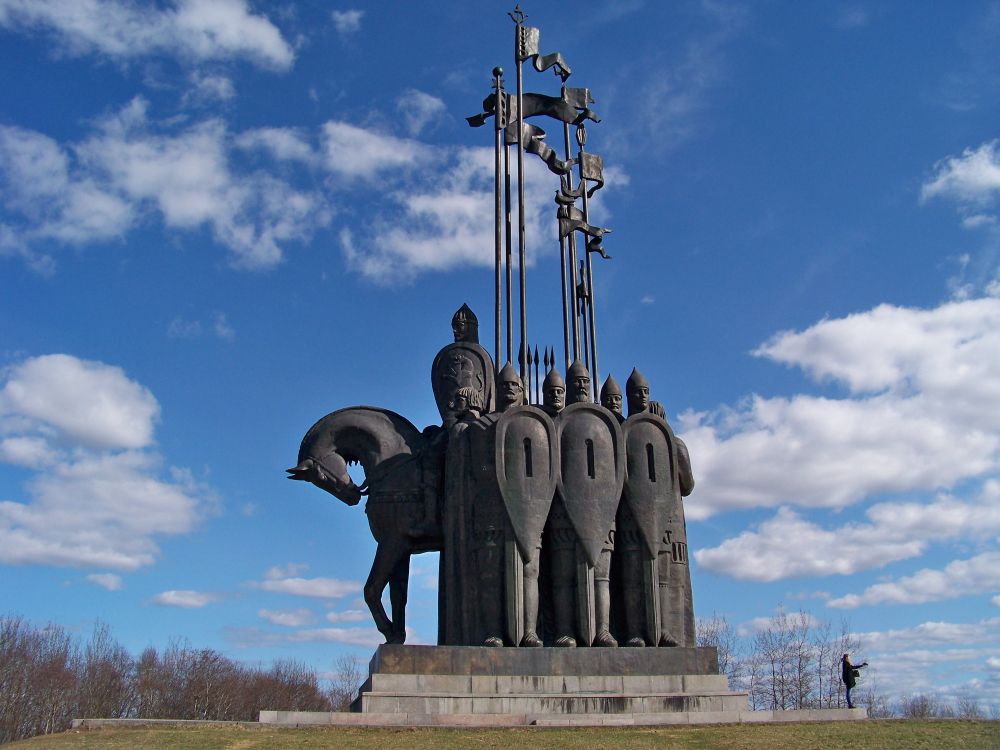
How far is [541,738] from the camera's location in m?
12.8

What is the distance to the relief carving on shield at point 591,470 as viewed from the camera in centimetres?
1641

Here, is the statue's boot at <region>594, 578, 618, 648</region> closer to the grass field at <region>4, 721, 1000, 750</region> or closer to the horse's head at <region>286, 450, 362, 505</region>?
the grass field at <region>4, 721, 1000, 750</region>

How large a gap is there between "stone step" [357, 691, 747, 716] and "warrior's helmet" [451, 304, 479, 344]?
739 centimetres

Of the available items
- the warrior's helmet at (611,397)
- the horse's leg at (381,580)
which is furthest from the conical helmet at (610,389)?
the horse's leg at (381,580)

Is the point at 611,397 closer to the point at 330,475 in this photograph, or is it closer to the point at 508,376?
the point at 508,376

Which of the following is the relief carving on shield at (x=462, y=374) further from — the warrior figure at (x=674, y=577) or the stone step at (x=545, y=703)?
the stone step at (x=545, y=703)

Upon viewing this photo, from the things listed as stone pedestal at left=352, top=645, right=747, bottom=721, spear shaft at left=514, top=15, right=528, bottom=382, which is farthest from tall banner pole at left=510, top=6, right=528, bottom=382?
stone pedestal at left=352, top=645, right=747, bottom=721

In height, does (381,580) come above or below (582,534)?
below

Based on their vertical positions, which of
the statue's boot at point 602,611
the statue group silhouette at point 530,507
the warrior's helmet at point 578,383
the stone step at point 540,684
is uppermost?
the warrior's helmet at point 578,383

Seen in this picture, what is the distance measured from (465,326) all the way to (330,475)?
411 cm

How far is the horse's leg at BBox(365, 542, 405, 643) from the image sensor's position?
17.7 meters

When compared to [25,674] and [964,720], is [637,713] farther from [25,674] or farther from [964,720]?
[25,674]

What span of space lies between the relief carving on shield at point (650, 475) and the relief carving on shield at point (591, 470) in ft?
0.92

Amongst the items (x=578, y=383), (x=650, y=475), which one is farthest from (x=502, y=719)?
(x=578, y=383)
